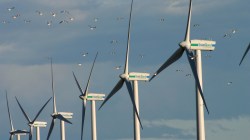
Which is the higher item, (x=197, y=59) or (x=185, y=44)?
(x=185, y=44)

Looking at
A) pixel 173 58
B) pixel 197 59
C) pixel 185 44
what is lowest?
pixel 197 59

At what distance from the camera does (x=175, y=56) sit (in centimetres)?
18975

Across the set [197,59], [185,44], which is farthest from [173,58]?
[197,59]

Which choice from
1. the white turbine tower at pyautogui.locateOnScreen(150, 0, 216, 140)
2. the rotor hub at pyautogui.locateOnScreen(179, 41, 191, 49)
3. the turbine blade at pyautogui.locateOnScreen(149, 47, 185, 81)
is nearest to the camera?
the white turbine tower at pyautogui.locateOnScreen(150, 0, 216, 140)

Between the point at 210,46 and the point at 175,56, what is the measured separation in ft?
33.9

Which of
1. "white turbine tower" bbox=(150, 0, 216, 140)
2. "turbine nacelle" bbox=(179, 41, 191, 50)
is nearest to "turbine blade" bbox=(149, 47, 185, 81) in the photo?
"white turbine tower" bbox=(150, 0, 216, 140)

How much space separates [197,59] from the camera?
191 m

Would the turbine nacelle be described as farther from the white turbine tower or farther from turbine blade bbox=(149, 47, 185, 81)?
turbine blade bbox=(149, 47, 185, 81)

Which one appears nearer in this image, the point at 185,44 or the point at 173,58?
the point at 173,58

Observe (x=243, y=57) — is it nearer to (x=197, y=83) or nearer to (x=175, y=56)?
(x=197, y=83)

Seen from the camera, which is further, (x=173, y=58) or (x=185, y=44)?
(x=185, y=44)

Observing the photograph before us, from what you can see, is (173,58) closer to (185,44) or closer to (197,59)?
(185,44)

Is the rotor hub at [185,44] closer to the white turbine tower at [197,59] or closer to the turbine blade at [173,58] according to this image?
the white turbine tower at [197,59]

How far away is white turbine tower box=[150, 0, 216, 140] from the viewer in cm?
18275
